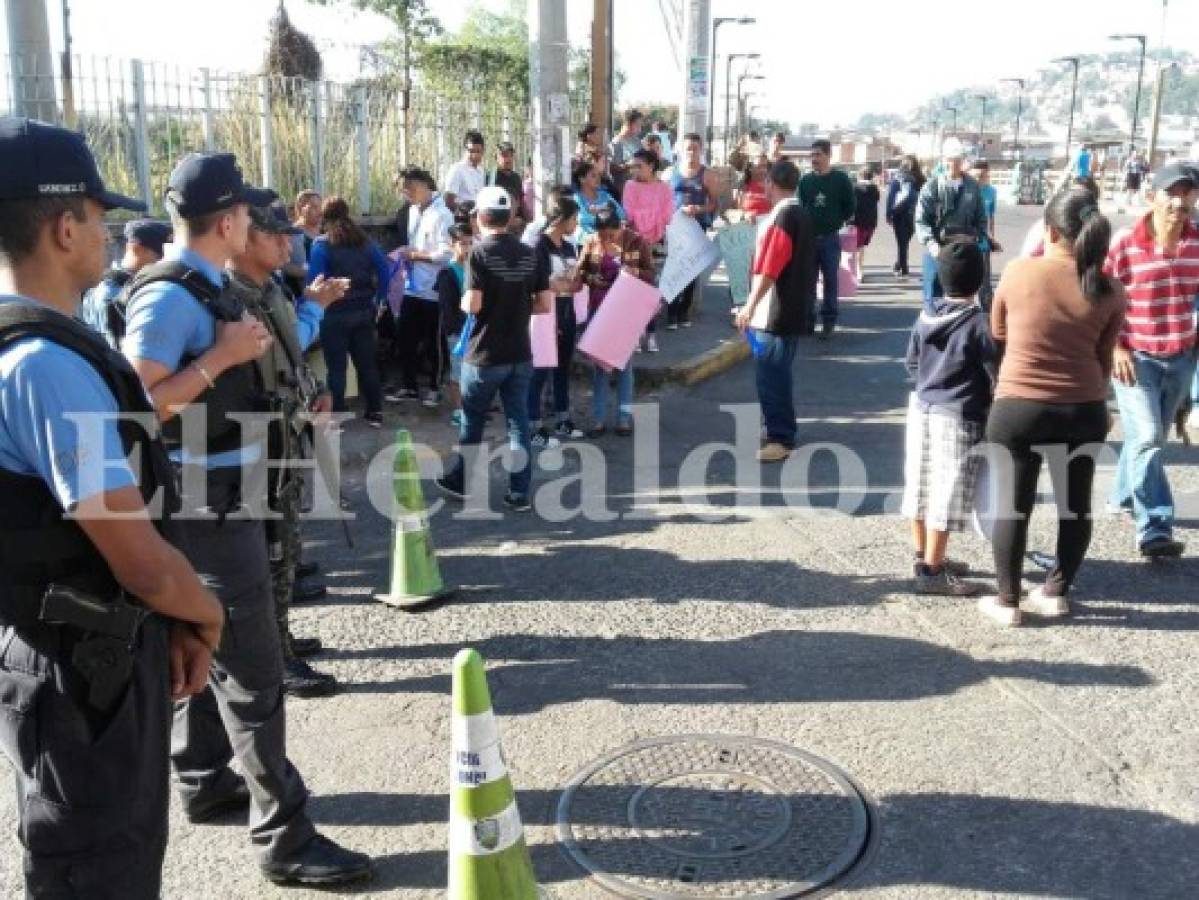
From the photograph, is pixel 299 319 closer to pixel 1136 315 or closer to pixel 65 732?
pixel 65 732

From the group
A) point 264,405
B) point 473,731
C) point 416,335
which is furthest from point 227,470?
point 416,335

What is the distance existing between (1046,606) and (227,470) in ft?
12.2

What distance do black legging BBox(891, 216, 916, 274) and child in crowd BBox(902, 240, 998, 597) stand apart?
1197 centimetres

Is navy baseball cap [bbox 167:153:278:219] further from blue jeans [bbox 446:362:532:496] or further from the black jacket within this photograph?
blue jeans [bbox 446:362:532:496]

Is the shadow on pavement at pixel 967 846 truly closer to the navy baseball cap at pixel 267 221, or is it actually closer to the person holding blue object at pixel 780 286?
the navy baseball cap at pixel 267 221

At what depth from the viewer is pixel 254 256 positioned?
3.89 meters

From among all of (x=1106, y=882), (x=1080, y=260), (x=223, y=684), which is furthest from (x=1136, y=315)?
(x=223, y=684)

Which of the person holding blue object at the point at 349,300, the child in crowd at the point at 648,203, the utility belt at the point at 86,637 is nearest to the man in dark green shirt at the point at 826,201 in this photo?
the child in crowd at the point at 648,203

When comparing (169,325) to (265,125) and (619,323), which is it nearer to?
(619,323)

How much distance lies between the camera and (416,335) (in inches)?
380

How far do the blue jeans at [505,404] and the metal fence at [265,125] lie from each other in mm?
3410

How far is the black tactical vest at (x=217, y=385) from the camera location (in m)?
3.17

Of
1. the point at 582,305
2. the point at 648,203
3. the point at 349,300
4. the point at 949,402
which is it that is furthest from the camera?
the point at 648,203

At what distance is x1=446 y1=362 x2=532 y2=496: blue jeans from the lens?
6777 millimetres
